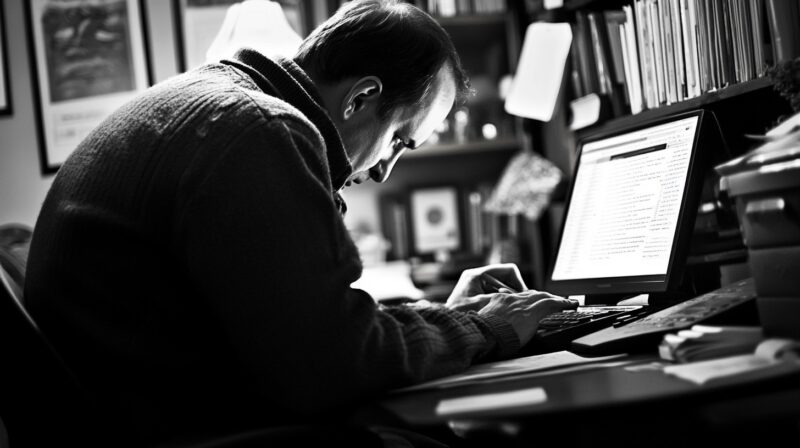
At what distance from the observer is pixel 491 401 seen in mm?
820

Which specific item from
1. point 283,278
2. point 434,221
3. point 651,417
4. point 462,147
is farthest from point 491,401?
point 434,221

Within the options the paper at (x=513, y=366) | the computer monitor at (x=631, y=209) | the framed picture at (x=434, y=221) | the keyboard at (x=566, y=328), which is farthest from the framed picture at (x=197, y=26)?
the paper at (x=513, y=366)

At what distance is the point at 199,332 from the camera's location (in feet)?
3.26

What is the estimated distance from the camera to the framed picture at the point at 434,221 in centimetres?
358

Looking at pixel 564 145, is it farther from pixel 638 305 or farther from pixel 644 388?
pixel 644 388

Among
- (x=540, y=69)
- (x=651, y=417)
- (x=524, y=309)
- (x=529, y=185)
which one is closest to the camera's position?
(x=651, y=417)

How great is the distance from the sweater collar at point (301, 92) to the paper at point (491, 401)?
47 cm

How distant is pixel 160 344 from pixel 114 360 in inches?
2.5

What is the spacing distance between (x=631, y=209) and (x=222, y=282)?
803 mm

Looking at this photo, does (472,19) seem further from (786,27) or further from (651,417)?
(651,417)

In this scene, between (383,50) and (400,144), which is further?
(400,144)

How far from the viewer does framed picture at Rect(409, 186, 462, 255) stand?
358 cm

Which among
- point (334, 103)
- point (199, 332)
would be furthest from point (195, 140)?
point (334, 103)

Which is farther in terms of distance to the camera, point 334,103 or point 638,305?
point 638,305
